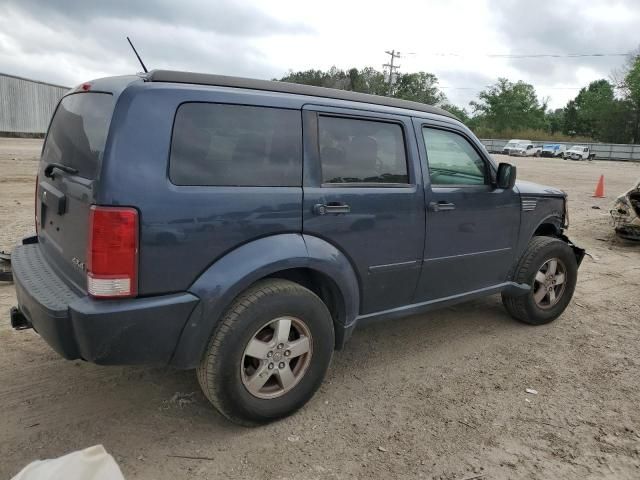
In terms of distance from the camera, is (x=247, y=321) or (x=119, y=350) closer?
(x=119, y=350)

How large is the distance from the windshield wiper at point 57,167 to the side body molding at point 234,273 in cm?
93

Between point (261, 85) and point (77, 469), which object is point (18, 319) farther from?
point (261, 85)

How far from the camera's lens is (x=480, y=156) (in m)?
4.11

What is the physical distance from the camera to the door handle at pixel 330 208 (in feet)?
9.82

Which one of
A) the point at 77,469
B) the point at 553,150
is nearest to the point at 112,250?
the point at 77,469

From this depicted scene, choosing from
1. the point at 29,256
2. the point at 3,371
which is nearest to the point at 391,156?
the point at 29,256

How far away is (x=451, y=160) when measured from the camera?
3.87 m

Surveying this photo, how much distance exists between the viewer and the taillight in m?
2.38

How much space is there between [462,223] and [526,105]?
80.8 meters

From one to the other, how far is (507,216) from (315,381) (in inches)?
84.3

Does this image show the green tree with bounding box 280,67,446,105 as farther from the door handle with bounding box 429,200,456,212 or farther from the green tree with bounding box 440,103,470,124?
the door handle with bounding box 429,200,456,212

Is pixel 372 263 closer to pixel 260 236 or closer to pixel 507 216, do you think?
pixel 260 236

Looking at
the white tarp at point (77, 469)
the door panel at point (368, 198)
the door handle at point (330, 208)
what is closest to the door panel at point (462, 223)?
the door panel at point (368, 198)

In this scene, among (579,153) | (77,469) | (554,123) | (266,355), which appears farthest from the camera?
(554,123)
